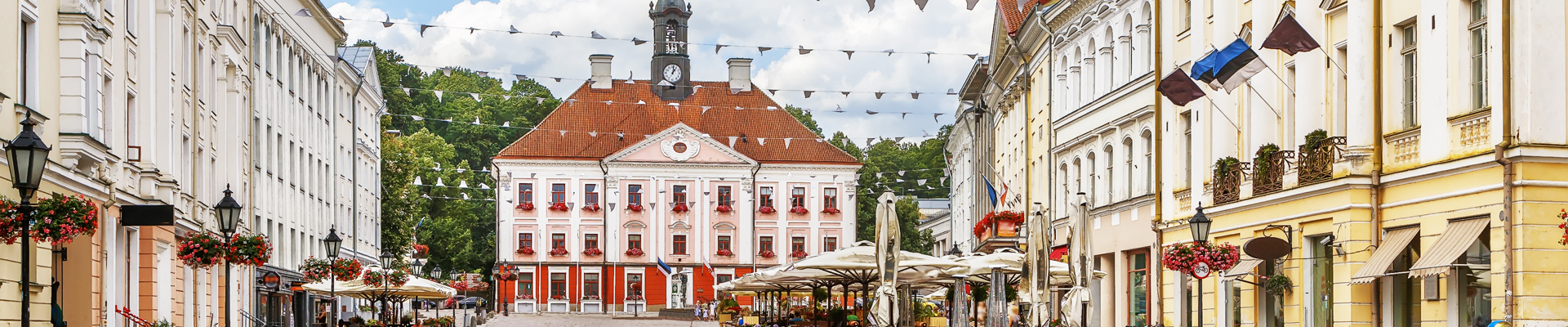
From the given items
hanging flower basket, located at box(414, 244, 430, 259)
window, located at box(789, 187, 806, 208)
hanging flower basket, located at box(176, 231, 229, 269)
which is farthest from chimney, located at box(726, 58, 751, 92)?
hanging flower basket, located at box(176, 231, 229, 269)

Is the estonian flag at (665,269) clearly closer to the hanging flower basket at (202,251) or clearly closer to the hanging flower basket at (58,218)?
the hanging flower basket at (202,251)

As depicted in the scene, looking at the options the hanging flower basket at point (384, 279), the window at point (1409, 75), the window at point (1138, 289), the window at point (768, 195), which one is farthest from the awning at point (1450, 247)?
the window at point (768, 195)

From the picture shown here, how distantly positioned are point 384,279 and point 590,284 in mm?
46328

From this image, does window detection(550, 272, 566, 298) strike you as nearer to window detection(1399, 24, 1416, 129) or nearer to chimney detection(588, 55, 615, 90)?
chimney detection(588, 55, 615, 90)

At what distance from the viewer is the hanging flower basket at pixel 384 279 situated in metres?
34.3

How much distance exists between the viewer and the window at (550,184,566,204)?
81000mm

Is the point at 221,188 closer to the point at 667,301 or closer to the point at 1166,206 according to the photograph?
the point at 1166,206

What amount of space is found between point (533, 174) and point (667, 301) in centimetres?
889

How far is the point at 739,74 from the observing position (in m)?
87.0

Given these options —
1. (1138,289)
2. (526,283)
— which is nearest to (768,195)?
(526,283)

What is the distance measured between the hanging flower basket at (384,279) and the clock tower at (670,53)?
47225mm

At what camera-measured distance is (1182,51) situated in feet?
91.0

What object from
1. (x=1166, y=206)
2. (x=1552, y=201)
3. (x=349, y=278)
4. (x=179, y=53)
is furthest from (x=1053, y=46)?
(x=1552, y=201)

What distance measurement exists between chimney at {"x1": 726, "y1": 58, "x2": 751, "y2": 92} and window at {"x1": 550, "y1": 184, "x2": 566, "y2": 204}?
10.9m
